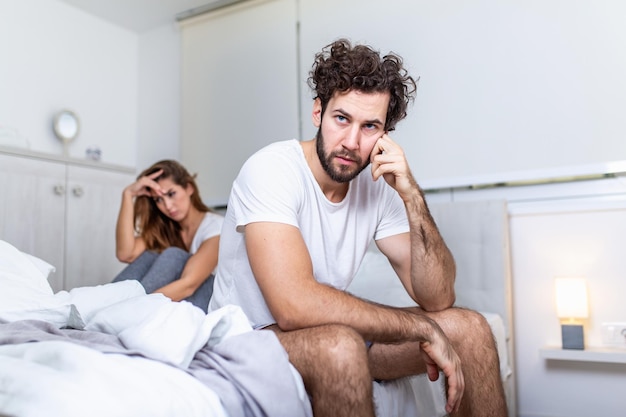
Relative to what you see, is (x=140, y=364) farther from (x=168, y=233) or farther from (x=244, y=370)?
(x=168, y=233)

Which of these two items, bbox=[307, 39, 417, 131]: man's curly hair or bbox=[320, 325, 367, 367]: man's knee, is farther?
bbox=[307, 39, 417, 131]: man's curly hair

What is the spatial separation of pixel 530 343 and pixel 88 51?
3094 millimetres

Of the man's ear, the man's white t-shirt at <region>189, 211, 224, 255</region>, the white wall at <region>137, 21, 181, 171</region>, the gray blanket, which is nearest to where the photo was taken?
the gray blanket

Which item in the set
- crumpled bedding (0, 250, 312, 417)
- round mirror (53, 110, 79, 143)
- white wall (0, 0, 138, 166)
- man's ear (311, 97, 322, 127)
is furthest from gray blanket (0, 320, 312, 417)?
round mirror (53, 110, 79, 143)

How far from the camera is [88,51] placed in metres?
3.80

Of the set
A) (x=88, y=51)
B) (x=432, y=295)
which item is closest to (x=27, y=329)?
(x=432, y=295)

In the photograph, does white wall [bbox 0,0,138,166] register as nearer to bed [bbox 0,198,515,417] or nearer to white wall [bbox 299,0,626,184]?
white wall [bbox 299,0,626,184]

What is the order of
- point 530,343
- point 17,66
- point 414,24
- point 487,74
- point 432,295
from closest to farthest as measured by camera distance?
point 432,295, point 530,343, point 487,74, point 414,24, point 17,66

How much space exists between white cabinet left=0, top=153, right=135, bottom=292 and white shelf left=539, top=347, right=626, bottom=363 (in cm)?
237

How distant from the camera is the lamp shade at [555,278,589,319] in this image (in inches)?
92.4

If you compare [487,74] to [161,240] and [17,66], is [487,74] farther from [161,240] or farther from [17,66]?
[17,66]

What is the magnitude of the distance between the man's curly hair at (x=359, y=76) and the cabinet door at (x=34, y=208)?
6.12 feet

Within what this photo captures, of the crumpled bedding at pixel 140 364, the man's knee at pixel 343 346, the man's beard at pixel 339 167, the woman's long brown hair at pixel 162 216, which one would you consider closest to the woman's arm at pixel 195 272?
the woman's long brown hair at pixel 162 216

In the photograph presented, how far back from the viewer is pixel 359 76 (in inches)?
65.7
